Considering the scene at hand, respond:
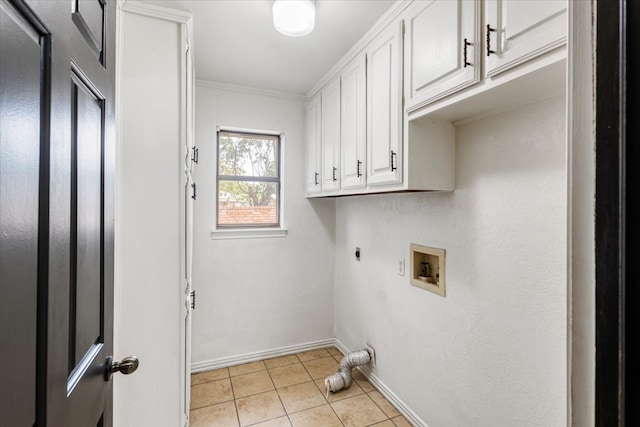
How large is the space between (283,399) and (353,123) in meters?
2.10

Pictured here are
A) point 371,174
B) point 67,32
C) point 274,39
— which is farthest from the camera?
point 274,39

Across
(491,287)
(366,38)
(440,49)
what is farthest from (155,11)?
(491,287)

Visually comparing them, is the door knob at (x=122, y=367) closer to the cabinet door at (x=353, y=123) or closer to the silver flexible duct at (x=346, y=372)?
the cabinet door at (x=353, y=123)

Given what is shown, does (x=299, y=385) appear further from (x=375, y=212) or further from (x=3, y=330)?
(x=3, y=330)

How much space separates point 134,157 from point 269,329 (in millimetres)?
2067

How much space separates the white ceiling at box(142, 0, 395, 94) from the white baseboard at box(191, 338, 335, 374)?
8.30 ft

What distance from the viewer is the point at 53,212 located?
1.69 feet

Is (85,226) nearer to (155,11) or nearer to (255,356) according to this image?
(155,11)

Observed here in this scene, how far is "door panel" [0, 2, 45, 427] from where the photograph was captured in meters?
0.38

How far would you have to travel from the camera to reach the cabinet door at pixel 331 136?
2387 mm

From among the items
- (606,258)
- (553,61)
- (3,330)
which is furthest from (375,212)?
(3,330)

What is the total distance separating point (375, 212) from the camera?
2469mm

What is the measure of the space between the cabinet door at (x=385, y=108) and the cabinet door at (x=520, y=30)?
0.55 metres

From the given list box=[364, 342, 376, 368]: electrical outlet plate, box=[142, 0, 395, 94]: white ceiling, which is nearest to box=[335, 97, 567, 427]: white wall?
box=[364, 342, 376, 368]: electrical outlet plate
